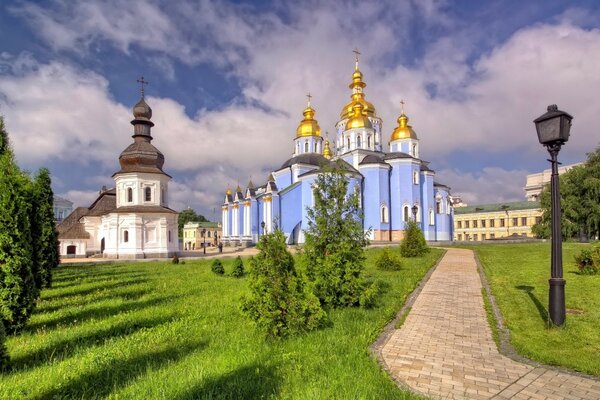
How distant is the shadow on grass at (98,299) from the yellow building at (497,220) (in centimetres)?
6152

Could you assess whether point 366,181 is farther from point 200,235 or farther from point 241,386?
point 200,235

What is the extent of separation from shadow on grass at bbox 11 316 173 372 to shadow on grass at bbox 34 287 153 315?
2.91m

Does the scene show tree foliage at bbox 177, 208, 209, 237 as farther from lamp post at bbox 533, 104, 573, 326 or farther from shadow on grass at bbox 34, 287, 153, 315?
lamp post at bbox 533, 104, 573, 326

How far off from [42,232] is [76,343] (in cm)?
527

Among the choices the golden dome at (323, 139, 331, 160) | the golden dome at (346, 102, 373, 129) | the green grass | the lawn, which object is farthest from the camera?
the golden dome at (323, 139, 331, 160)

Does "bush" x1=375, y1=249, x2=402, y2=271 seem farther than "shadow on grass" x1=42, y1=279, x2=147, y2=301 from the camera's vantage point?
Yes

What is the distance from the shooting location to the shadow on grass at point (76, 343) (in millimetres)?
5098

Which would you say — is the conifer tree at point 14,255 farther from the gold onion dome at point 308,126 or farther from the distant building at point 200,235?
Result: the distant building at point 200,235

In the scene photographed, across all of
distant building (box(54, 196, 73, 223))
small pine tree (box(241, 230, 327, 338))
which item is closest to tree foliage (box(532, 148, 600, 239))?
small pine tree (box(241, 230, 327, 338))

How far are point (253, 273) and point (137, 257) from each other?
84.8ft

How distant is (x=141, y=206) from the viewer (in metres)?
29.9

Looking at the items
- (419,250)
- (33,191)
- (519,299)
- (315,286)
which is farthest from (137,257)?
(519,299)

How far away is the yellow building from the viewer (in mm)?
61156

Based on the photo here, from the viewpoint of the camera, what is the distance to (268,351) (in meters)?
5.14
